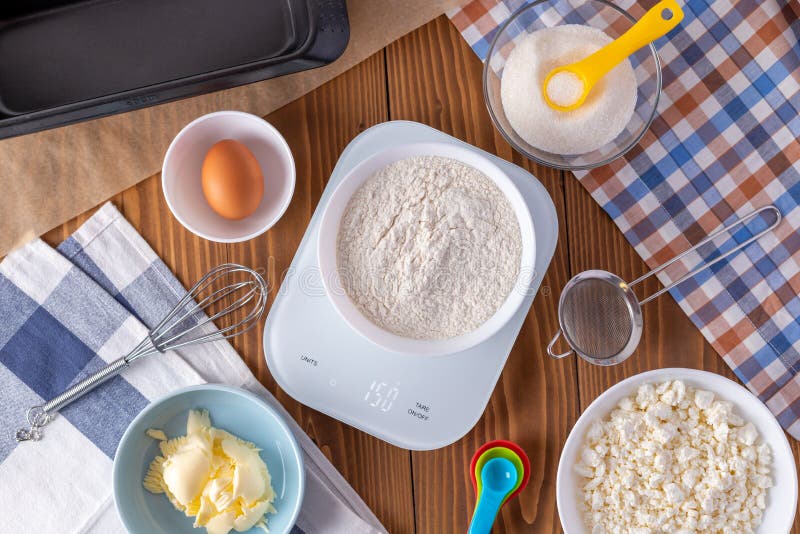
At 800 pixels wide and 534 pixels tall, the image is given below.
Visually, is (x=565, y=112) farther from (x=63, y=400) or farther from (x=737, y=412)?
(x=63, y=400)

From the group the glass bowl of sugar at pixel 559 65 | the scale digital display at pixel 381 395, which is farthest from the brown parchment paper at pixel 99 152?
the scale digital display at pixel 381 395

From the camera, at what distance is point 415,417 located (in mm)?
787

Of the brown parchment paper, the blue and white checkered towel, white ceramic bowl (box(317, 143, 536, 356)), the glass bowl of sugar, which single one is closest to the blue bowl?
the blue and white checkered towel

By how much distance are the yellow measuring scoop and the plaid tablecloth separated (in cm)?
12

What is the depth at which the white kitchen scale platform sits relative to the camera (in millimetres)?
782

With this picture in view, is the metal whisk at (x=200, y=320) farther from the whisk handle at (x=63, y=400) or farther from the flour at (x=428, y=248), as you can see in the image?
the flour at (x=428, y=248)

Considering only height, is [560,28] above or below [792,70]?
above

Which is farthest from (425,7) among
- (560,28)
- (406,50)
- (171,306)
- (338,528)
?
(338,528)

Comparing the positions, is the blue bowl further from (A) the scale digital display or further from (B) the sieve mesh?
(B) the sieve mesh

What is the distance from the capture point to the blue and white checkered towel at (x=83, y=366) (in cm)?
81

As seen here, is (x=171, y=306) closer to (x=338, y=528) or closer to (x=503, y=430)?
(x=338, y=528)

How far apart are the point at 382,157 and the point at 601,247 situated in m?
0.30

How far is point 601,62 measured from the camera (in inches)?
26.8

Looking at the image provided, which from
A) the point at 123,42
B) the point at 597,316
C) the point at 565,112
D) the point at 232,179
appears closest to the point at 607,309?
the point at 597,316
